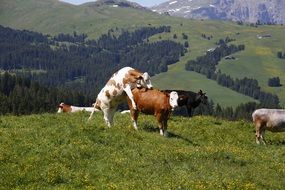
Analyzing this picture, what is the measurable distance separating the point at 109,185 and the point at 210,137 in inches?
523

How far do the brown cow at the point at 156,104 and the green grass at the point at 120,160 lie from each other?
1.00 metres

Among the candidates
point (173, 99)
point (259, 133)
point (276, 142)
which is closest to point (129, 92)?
point (173, 99)

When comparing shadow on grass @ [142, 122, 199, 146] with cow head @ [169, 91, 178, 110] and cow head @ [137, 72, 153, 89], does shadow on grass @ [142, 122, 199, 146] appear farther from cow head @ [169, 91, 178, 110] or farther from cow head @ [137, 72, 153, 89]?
cow head @ [137, 72, 153, 89]

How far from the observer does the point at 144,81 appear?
26.0m

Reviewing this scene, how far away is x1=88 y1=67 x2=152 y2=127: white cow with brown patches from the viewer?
25.5 m

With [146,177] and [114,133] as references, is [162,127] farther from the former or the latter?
[146,177]

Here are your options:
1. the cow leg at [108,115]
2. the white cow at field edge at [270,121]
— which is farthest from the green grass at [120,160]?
the white cow at field edge at [270,121]

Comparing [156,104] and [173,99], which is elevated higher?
[173,99]

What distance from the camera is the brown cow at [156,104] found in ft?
85.7

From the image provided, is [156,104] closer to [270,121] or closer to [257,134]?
[257,134]

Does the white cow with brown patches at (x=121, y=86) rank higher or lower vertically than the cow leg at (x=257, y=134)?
higher

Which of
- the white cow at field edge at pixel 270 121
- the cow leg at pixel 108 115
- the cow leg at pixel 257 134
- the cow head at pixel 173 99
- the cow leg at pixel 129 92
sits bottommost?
the cow leg at pixel 257 134

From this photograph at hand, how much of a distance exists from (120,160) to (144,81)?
7.37 m

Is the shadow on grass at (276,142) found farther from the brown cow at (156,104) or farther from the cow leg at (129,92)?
the cow leg at (129,92)
